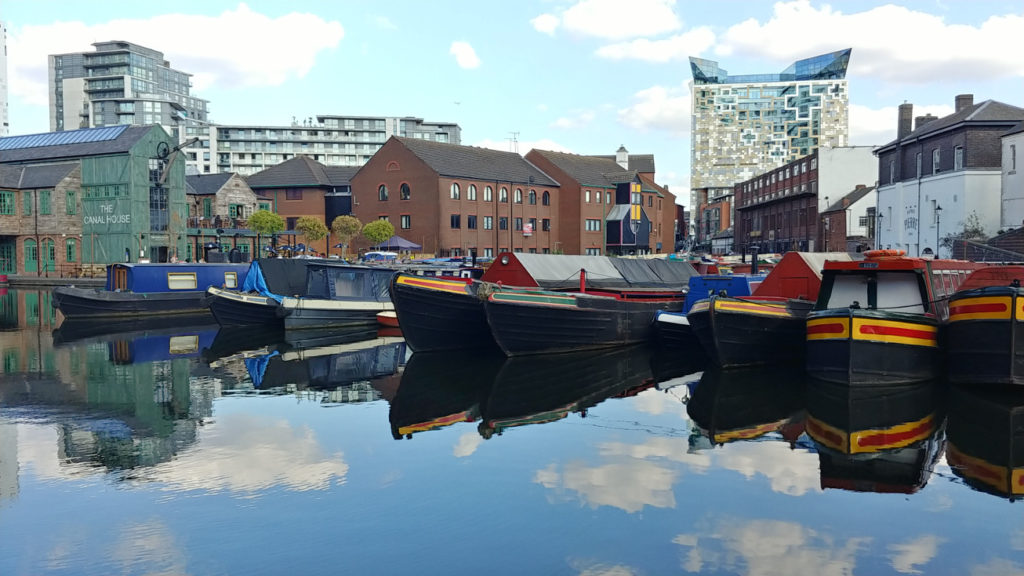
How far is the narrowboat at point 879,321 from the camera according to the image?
1655 centimetres

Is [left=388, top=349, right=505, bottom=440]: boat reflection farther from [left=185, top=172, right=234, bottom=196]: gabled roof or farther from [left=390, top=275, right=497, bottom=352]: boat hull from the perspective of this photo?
[left=185, top=172, right=234, bottom=196]: gabled roof

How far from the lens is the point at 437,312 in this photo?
22875mm

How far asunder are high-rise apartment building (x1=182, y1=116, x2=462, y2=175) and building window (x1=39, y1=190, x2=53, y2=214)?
75.9 metres

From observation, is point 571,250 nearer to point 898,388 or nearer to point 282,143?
point 898,388

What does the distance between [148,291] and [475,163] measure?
37051 mm

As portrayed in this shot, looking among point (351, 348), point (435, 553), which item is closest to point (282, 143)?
point (351, 348)

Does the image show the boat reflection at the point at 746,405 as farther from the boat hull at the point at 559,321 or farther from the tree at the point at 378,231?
the tree at the point at 378,231

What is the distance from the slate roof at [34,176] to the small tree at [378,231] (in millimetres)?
20532

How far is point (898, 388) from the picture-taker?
16719 millimetres

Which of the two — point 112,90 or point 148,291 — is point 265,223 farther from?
point 112,90

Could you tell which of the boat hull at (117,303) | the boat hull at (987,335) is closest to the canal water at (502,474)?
the boat hull at (987,335)

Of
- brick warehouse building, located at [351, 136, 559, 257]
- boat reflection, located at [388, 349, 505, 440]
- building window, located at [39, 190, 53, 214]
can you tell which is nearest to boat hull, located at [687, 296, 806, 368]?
boat reflection, located at [388, 349, 505, 440]

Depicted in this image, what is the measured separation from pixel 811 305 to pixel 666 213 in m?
65.2

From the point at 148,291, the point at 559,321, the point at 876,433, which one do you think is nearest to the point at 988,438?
the point at 876,433
